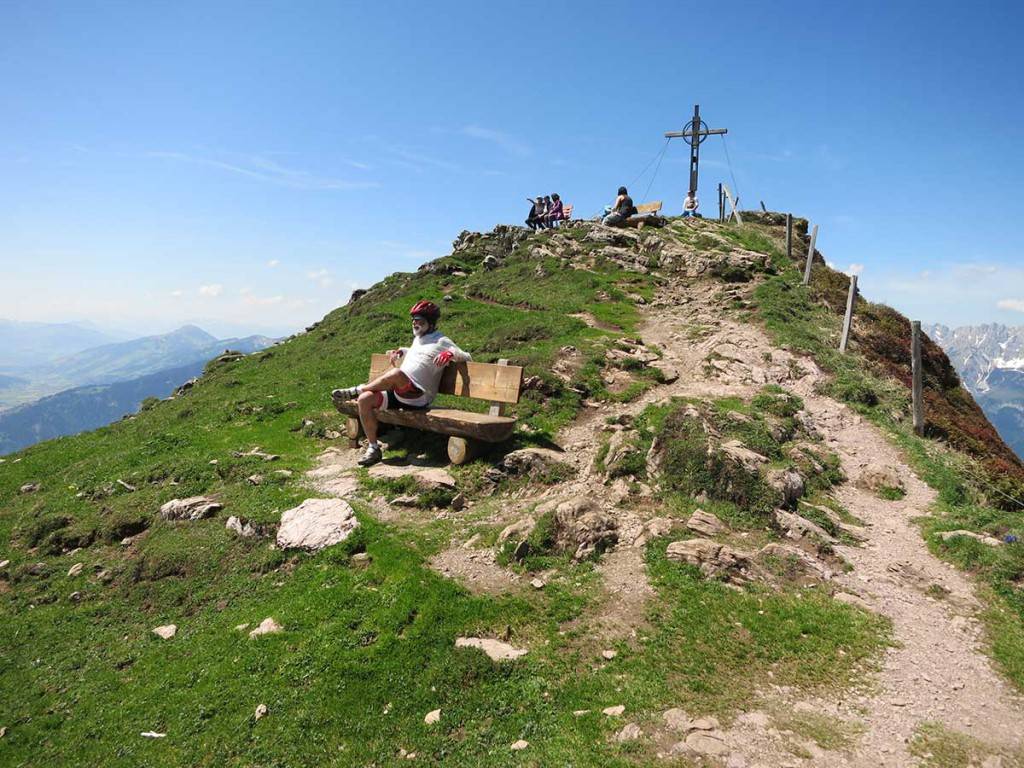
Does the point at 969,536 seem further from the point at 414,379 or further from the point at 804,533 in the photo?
the point at 414,379

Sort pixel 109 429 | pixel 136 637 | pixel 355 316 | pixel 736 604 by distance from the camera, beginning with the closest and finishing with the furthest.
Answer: pixel 736 604
pixel 136 637
pixel 109 429
pixel 355 316

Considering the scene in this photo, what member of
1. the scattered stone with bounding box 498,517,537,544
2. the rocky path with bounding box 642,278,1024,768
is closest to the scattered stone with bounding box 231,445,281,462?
the scattered stone with bounding box 498,517,537,544

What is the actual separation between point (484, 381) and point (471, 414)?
0.79 m

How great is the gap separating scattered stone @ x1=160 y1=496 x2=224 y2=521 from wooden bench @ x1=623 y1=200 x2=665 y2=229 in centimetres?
3097

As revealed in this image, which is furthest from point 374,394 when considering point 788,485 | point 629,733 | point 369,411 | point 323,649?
Answer: point 629,733

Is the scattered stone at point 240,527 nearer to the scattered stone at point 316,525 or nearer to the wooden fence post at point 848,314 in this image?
the scattered stone at point 316,525

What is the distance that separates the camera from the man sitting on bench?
39.0ft

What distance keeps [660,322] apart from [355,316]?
60.4ft

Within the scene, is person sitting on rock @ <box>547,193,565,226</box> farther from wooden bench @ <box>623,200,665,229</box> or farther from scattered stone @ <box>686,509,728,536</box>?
scattered stone @ <box>686,509,728,536</box>

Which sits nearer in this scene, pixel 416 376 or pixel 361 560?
pixel 361 560

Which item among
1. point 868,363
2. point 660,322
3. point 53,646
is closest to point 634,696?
point 53,646

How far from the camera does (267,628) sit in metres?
7.54

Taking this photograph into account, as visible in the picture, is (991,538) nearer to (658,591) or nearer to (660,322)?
(658,591)

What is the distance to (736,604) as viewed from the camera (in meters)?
7.20
